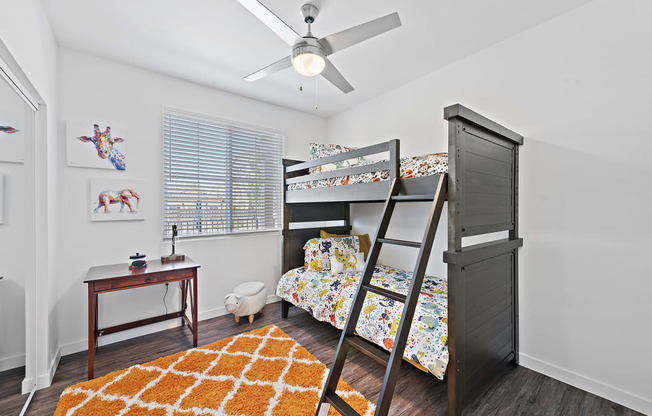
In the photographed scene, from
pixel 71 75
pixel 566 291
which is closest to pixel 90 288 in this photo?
pixel 71 75

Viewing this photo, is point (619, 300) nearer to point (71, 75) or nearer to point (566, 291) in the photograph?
point (566, 291)

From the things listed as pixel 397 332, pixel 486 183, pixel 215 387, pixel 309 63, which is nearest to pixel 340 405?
pixel 397 332

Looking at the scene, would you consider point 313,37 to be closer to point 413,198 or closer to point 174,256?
point 413,198

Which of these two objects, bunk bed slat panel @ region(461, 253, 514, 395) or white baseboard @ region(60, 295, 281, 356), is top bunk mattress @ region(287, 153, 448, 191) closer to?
bunk bed slat panel @ region(461, 253, 514, 395)

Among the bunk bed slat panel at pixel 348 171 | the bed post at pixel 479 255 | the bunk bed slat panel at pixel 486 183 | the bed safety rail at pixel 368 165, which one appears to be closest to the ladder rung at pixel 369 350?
the bed post at pixel 479 255

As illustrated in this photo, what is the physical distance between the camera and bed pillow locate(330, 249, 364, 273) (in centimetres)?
303

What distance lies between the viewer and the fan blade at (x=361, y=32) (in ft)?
5.13

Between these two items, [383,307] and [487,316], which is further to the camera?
[383,307]

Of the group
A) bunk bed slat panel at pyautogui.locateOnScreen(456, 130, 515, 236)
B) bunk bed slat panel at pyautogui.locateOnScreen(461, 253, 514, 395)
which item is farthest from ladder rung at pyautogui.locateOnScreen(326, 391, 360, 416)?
bunk bed slat panel at pyautogui.locateOnScreen(456, 130, 515, 236)

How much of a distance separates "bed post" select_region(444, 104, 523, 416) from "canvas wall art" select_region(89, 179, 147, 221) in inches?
111

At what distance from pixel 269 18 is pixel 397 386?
2.59 meters

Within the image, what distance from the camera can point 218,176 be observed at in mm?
3244

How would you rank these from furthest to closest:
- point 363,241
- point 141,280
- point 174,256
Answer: point 363,241 < point 174,256 < point 141,280

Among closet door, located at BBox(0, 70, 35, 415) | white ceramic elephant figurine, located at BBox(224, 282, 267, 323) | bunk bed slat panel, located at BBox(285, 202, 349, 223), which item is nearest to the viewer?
closet door, located at BBox(0, 70, 35, 415)
